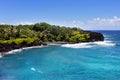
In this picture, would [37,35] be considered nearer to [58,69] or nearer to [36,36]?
[36,36]

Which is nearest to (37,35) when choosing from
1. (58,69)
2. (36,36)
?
(36,36)

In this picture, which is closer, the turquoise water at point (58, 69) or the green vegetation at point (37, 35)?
the turquoise water at point (58, 69)

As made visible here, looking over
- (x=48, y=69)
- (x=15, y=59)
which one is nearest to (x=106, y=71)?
(x=48, y=69)

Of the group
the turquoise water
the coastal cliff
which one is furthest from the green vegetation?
the turquoise water

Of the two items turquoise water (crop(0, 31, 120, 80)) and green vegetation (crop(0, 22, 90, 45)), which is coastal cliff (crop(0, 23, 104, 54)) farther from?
turquoise water (crop(0, 31, 120, 80))

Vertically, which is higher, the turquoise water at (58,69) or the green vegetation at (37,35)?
the green vegetation at (37,35)

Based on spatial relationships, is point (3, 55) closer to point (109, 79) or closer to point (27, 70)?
point (27, 70)

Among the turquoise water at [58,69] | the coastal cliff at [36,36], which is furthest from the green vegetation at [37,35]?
the turquoise water at [58,69]

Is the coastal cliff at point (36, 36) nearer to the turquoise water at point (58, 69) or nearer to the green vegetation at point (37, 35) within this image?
the green vegetation at point (37, 35)
